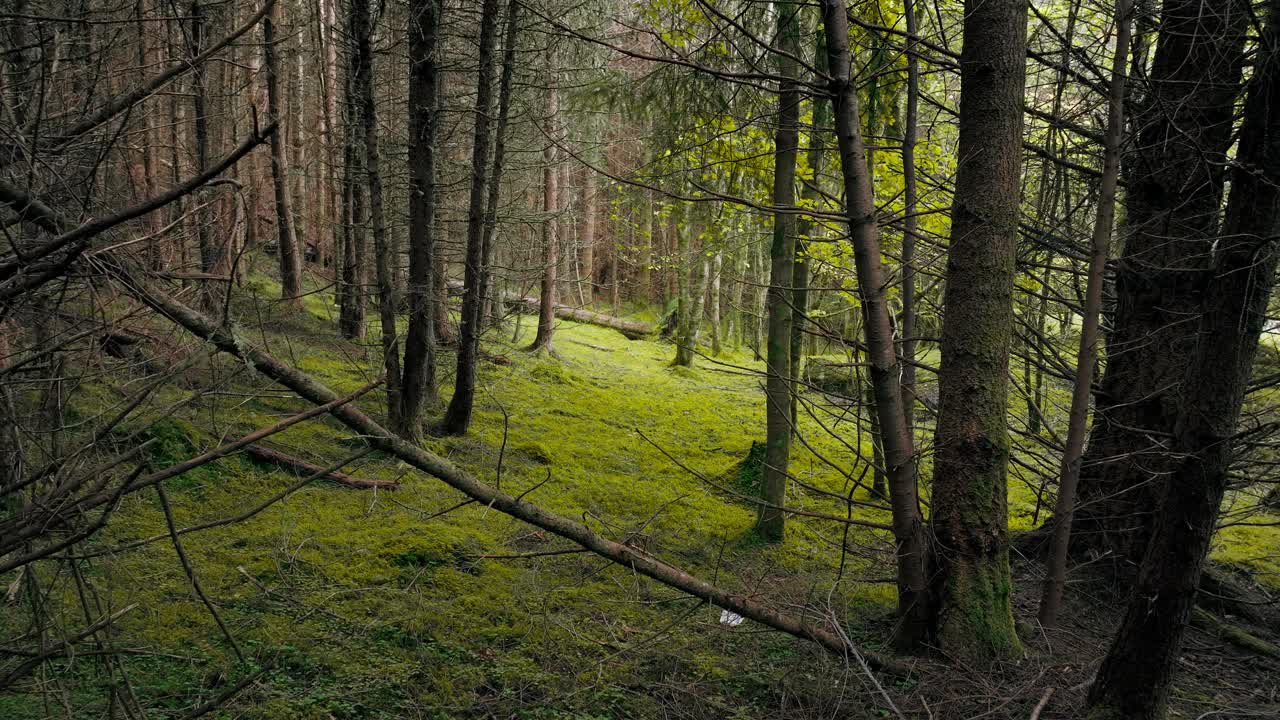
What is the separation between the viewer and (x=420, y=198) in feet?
26.1

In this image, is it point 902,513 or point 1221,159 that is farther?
point 1221,159

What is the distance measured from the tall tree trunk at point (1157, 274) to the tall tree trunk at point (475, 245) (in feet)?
21.2

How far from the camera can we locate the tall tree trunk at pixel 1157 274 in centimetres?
504

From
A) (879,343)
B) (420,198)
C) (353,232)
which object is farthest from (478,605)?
(353,232)

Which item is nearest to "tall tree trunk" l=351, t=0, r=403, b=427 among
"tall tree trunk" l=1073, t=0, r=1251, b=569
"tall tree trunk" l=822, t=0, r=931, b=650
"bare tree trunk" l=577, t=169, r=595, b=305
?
"tall tree trunk" l=822, t=0, r=931, b=650

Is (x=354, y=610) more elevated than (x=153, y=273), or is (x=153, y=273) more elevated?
(x=153, y=273)

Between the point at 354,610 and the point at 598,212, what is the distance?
23.6m

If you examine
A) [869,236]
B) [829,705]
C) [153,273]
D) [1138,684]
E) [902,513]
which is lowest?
[829,705]

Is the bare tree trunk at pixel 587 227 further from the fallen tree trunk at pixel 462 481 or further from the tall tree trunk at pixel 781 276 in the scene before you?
the fallen tree trunk at pixel 462 481

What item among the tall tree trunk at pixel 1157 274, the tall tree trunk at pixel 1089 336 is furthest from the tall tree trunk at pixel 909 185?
the tall tree trunk at pixel 1157 274

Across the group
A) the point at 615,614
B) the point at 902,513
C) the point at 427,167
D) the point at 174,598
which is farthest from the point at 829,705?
the point at 427,167

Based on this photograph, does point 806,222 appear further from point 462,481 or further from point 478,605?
point 462,481

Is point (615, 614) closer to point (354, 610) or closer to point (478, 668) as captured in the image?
point (478, 668)

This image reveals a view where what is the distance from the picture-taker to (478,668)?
4.53m
